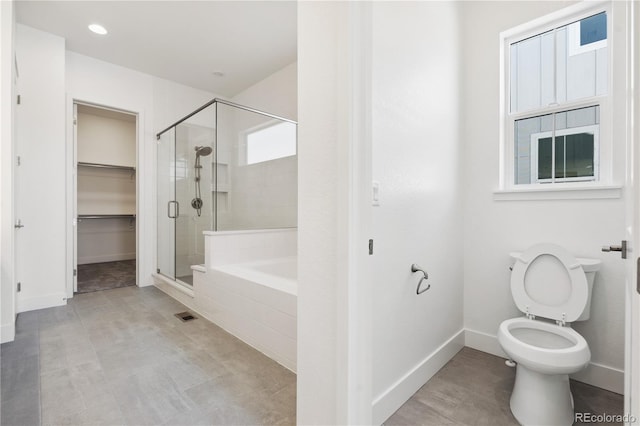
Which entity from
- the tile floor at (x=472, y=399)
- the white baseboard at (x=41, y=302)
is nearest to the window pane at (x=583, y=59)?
the tile floor at (x=472, y=399)

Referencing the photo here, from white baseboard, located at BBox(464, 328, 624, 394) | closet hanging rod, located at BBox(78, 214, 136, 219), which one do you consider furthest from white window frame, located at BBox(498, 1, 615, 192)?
closet hanging rod, located at BBox(78, 214, 136, 219)

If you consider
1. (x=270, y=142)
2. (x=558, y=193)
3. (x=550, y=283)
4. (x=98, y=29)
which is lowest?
(x=550, y=283)

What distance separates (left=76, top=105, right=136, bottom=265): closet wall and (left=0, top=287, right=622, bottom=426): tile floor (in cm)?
325

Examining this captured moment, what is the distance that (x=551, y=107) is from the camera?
78.2 inches

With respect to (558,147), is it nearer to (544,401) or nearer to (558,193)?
(558,193)

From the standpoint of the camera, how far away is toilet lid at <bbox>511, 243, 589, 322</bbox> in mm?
1604

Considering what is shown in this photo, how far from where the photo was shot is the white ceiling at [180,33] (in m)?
2.63

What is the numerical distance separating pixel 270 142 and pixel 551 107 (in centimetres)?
284

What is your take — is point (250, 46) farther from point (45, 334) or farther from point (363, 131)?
point (45, 334)

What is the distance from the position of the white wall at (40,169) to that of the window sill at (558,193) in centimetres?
417

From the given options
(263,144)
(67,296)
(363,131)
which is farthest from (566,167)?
(67,296)

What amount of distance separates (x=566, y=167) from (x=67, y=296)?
4.80 m

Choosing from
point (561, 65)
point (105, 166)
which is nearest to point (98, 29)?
point (105, 166)

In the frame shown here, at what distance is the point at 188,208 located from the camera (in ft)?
11.7
